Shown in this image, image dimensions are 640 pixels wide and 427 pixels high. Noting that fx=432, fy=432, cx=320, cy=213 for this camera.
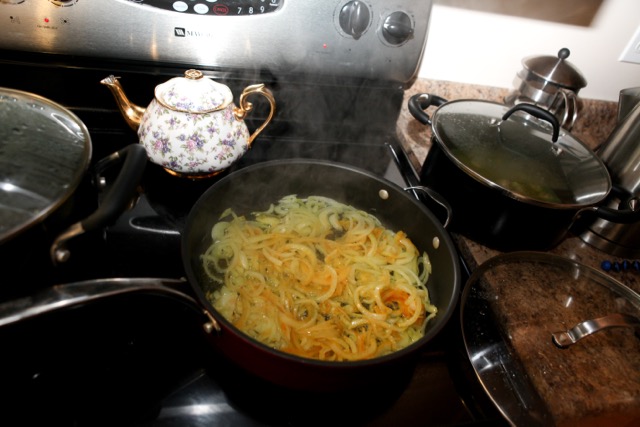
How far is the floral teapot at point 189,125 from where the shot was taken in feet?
3.33

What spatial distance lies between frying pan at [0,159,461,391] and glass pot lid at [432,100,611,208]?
20cm

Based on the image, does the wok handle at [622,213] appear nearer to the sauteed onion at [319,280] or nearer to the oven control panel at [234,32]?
the sauteed onion at [319,280]

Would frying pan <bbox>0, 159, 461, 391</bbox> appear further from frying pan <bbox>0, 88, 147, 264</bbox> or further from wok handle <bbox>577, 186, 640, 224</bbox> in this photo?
wok handle <bbox>577, 186, 640, 224</bbox>

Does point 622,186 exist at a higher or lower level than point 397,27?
lower

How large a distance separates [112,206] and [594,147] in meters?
1.68

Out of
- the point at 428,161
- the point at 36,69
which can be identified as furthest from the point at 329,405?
the point at 36,69

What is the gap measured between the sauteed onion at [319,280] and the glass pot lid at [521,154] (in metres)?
0.27

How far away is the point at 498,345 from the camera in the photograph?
0.90 metres

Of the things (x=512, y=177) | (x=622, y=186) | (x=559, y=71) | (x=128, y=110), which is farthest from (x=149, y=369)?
(x=559, y=71)

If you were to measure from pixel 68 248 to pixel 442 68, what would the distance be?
1.33 metres

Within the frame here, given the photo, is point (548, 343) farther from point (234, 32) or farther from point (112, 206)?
point (234, 32)

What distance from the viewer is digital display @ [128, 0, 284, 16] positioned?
3.55ft

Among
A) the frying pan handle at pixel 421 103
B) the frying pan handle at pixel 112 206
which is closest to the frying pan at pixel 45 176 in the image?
the frying pan handle at pixel 112 206

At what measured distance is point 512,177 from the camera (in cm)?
106
